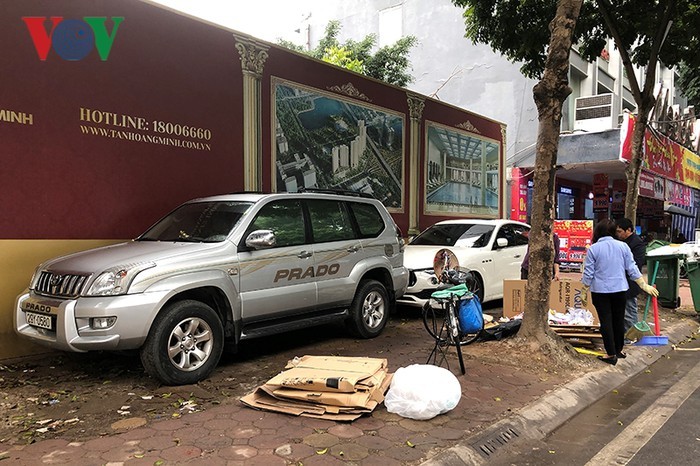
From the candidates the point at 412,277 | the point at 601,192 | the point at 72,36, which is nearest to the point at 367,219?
the point at 412,277

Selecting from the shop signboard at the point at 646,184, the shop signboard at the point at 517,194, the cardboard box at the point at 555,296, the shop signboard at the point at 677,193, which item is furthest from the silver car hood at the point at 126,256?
the shop signboard at the point at 677,193

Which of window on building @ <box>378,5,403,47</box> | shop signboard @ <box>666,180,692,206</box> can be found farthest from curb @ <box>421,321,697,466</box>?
window on building @ <box>378,5,403,47</box>

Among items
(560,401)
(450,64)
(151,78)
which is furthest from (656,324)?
(450,64)

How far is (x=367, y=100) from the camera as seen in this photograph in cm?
1044

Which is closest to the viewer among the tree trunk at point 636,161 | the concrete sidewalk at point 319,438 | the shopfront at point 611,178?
the concrete sidewalk at point 319,438

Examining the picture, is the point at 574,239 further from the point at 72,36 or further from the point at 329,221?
the point at 72,36

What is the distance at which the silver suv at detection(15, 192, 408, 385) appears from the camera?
4363mm

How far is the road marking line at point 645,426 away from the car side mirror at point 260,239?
325cm

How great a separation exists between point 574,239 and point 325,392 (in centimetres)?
1276

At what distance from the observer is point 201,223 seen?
5562 mm

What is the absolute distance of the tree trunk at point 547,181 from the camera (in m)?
5.98

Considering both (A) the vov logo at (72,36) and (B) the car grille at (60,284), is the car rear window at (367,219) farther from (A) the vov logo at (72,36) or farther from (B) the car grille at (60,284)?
(A) the vov logo at (72,36)

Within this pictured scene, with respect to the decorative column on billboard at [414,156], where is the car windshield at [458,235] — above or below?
below

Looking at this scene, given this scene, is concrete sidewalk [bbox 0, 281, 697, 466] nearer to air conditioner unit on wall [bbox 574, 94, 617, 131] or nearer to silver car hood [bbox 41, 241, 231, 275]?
silver car hood [bbox 41, 241, 231, 275]
